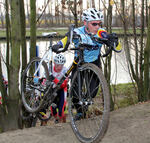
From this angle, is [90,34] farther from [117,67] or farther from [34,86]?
[117,67]

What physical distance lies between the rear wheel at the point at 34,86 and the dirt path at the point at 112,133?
0.47 m

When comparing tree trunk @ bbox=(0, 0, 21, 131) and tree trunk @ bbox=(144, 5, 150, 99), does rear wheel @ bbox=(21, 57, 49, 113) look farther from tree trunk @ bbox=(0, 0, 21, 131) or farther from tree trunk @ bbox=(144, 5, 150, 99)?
tree trunk @ bbox=(144, 5, 150, 99)

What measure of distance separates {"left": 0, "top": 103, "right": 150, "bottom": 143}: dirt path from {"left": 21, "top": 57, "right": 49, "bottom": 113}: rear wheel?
467mm

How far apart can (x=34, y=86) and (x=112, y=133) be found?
174 centimetres

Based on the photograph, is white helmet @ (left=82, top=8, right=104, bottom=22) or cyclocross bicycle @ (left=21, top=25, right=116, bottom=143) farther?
white helmet @ (left=82, top=8, right=104, bottom=22)

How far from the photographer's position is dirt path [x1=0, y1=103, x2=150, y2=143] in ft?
12.9

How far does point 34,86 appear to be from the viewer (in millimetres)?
5039

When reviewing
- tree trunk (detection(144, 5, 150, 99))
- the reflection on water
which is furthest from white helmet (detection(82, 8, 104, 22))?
tree trunk (detection(144, 5, 150, 99))

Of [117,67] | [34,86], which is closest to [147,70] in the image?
[34,86]

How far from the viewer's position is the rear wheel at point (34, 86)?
4735mm

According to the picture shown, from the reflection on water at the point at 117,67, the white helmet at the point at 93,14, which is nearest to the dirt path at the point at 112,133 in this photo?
the reflection on water at the point at 117,67

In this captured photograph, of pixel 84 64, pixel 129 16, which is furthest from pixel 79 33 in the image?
pixel 129 16

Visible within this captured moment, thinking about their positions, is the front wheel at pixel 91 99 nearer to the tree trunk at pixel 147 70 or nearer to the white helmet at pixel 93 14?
the white helmet at pixel 93 14

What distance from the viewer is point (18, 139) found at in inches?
170
